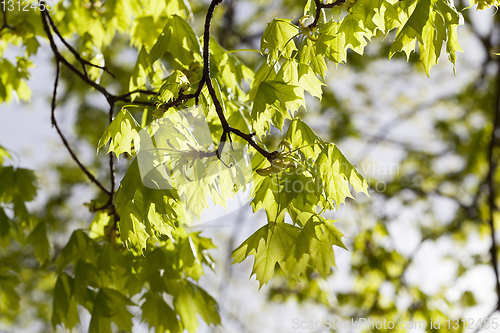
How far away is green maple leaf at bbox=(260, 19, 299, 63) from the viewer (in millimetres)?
1415

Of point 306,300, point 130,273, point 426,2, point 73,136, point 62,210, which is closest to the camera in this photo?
point 426,2

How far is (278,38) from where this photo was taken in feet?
4.71

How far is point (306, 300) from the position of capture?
550 cm

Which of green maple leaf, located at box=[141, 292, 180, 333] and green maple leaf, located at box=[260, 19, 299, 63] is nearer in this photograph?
green maple leaf, located at box=[260, 19, 299, 63]

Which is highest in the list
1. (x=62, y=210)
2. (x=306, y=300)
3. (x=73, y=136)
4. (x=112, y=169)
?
(x=73, y=136)

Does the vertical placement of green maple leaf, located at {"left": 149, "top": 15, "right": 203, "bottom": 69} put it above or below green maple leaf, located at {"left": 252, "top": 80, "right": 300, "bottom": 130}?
above

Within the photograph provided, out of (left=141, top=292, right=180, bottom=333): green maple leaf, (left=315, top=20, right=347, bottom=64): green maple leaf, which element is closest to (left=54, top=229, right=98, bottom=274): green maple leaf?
(left=141, top=292, right=180, bottom=333): green maple leaf

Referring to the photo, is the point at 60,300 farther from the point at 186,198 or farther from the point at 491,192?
the point at 491,192

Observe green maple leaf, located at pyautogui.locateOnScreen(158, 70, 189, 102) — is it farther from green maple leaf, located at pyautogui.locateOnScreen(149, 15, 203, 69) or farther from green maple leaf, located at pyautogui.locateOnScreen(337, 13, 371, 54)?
green maple leaf, located at pyautogui.locateOnScreen(337, 13, 371, 54)

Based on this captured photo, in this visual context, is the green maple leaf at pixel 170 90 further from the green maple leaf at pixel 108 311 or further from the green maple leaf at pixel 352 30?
the green maple leaf at pixel 108 311

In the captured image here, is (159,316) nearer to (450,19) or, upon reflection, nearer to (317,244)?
(317,244)

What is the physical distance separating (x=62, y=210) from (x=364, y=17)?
8.46 metres

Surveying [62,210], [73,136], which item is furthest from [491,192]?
[62,210]

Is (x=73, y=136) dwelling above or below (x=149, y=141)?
above
